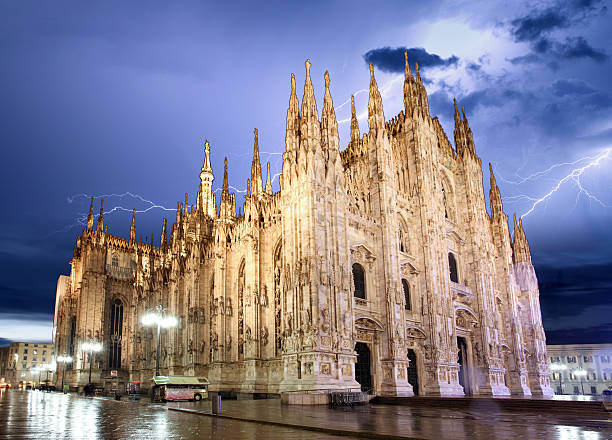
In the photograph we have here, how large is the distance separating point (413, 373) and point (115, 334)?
1988 inches

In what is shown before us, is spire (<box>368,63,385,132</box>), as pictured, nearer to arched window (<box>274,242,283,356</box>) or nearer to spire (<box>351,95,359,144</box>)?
spire (<box>351,95,359,144</box>)

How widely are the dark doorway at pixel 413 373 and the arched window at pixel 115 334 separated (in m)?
49.6

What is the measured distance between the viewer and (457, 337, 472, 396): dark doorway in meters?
42.8

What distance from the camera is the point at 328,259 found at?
30828 mm

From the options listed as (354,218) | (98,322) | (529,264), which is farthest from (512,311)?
(98,322)

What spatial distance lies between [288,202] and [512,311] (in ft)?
94.9

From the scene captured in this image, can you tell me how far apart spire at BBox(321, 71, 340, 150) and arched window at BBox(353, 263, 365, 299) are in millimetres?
9062

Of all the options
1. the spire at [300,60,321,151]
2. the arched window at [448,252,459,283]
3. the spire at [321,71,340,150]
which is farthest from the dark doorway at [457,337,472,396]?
the spire at [300,60,321,151]

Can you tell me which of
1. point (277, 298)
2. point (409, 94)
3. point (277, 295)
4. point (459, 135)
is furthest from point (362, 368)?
point (459, 135)

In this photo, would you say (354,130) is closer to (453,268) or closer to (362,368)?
(453,268)

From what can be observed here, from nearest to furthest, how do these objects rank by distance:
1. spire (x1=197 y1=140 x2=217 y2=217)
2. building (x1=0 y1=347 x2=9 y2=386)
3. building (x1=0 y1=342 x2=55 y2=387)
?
spire (x1=197 y1=140 x2=217 y2=217) → building (x1=0 y1=342 x2=55 y2=387) → building (x1=0 y1=347 x2=9 y2=386)

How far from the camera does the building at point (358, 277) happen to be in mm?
30938

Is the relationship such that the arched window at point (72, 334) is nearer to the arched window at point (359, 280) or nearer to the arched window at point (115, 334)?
the arched window at point (115, 334)

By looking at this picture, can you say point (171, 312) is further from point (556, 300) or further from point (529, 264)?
point (556, 300)
